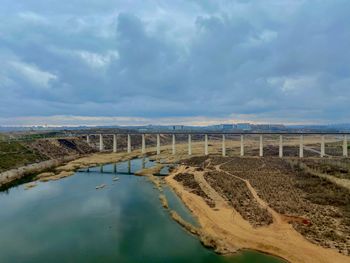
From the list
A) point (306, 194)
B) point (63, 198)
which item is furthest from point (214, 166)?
point (63, 198)

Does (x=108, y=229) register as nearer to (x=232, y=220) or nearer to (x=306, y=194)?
(x=232, y=220)

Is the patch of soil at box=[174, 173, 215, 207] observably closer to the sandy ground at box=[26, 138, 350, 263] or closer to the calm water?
the sandy ground at box=[26, 138, 350, 263]

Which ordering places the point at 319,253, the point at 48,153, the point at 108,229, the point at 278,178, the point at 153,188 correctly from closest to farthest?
the point at 319,253, the point at 108,229, the point at 153,188, the point at 278,178, the point at 48,153

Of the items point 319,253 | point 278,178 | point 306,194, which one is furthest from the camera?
point 278,178

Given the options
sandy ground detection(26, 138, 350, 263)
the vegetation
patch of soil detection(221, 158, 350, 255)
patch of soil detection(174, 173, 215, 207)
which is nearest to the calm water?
sandy ground detection(26, 138, 350, 263)

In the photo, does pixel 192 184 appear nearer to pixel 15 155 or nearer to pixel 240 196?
pixel 240 196

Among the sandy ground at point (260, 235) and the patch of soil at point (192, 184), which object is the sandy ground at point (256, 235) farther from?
the patch of soil at point (192, 184)
